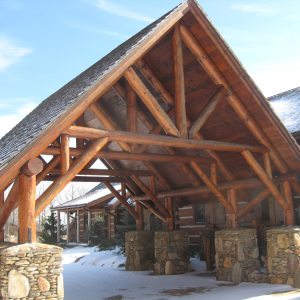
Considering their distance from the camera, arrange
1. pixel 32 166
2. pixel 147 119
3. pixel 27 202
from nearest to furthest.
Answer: pixel 32 166
pixel 27 202
pixel 147 119

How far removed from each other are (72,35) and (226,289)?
14260 millimetres

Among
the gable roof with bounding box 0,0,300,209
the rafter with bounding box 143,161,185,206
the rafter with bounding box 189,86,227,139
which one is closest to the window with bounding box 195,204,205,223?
the rafter with bounding box 143,161,185,206

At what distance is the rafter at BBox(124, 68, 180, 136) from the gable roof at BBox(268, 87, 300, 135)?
4845 millimetres

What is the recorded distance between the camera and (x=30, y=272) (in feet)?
20.7

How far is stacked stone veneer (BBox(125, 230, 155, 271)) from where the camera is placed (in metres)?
15.2

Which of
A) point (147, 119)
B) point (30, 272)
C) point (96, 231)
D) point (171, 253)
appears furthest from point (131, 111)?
point (96, 231)

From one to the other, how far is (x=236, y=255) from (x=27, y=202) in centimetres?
661

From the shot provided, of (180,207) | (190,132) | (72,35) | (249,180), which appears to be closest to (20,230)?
(190,132)

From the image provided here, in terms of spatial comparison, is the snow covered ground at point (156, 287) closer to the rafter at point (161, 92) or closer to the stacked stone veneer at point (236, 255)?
the stacked stone veneer at point (236, 255)

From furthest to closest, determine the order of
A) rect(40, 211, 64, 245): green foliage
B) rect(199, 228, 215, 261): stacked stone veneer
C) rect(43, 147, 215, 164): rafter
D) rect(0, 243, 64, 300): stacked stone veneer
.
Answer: rect(40, 211, 64, 245): green foliage, rect(199, 228, 215, 261): stacked stone veneer, rect(43, 147, 215, 164): rafter, rect(0, 243, 64, 300): stacked stone veneer

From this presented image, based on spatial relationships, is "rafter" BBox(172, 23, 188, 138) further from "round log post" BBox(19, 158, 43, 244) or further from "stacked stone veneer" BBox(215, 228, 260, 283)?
"stacked stone veneer" BBox(215, 228, 260, 283)

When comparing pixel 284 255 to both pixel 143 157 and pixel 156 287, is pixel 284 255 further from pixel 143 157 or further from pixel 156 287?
pixel 143 157

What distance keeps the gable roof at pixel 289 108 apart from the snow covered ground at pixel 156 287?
16.1 ft

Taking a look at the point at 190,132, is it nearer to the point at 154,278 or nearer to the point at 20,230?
the point at 20,230
